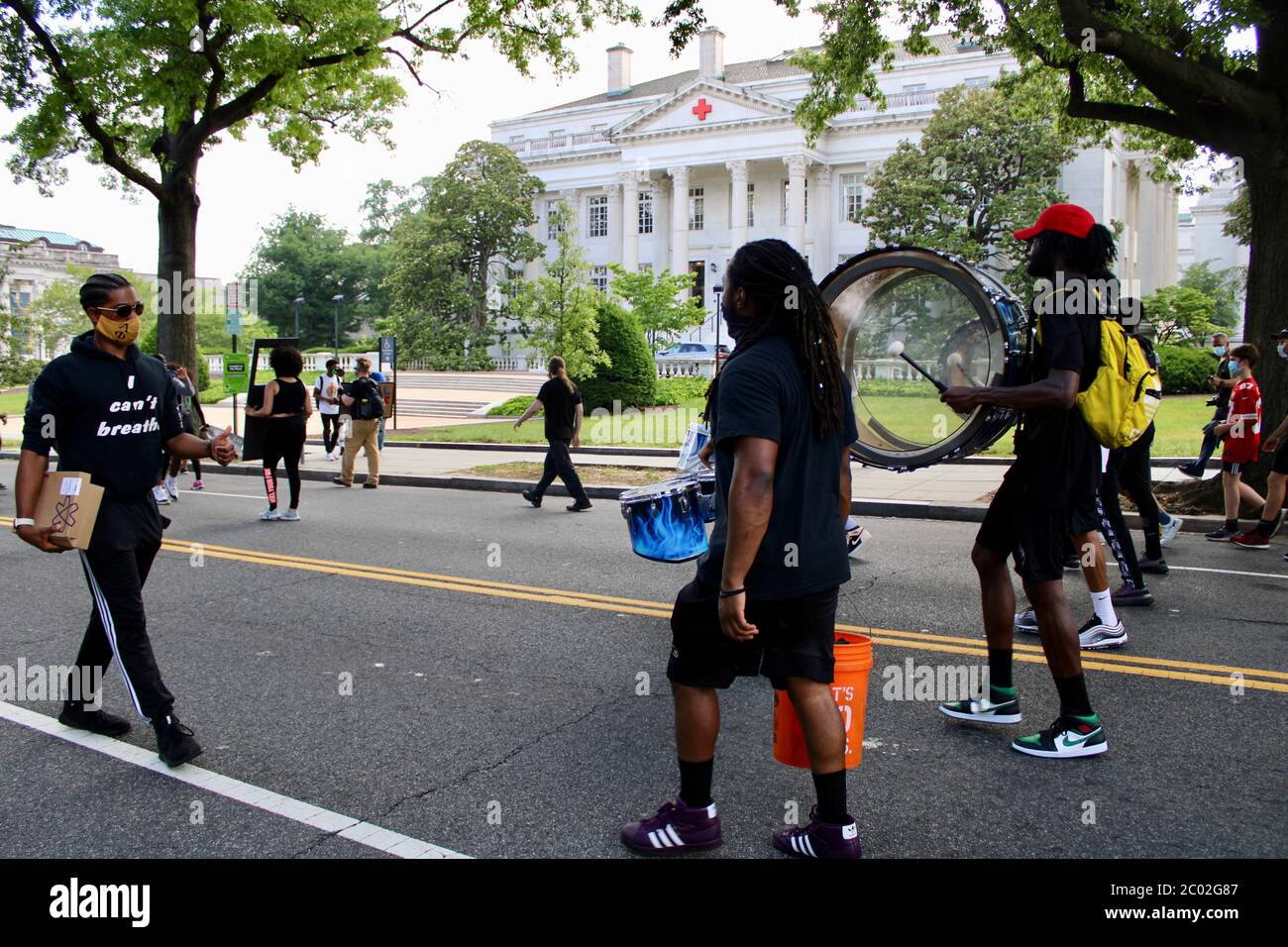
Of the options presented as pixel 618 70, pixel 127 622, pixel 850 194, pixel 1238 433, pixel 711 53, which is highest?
pixel 618 70

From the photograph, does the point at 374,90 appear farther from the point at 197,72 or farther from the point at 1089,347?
the point at 1089,347

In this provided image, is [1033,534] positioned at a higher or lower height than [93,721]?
higher

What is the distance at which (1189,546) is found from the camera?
9.63 meters

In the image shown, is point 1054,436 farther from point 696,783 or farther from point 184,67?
point 184,67

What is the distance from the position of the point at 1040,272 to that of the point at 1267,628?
345cm

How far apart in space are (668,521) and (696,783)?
2.45 metres

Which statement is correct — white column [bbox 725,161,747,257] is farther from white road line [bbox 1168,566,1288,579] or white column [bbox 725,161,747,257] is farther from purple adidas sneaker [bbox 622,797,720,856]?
purple adidas sneaker [bbox 622,797,720,856]

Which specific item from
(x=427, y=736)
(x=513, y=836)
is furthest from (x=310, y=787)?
(x=513, y=836)

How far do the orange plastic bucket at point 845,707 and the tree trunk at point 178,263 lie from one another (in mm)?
19433

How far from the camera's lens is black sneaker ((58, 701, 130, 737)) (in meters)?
4.66

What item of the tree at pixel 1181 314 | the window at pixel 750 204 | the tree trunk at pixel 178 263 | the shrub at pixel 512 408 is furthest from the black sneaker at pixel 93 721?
the window at pixel 750 204

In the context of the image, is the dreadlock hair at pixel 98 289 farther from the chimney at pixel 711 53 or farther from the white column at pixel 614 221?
the chimney at pixel 711 53

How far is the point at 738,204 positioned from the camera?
6109 centimetres

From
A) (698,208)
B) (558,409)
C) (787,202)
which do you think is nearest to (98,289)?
(558,409)
